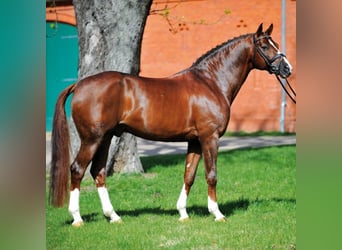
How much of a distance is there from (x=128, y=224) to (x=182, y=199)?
20.7 inches

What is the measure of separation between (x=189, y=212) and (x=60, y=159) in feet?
4.86

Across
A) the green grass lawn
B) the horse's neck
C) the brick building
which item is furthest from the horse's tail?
the brick building

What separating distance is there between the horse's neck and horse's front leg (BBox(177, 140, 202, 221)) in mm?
529

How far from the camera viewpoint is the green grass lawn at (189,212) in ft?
13.1

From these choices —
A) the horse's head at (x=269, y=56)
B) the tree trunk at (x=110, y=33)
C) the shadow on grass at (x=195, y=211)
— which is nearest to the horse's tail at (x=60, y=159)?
the shadow on grass at (x=195, y=211)

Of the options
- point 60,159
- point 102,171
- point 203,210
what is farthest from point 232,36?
point 60,159

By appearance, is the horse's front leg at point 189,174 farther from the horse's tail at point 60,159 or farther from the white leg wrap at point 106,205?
the horse's tail at point 60,159

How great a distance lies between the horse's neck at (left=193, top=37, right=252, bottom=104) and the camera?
4.71 metres

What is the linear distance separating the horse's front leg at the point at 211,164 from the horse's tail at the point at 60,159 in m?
1.18

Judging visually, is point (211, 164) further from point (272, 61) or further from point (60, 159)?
point (60, 159)

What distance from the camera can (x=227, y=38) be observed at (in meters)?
13.7

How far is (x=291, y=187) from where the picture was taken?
651cm
